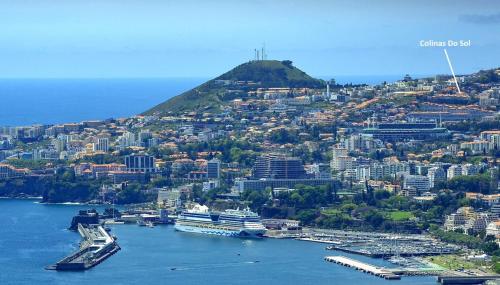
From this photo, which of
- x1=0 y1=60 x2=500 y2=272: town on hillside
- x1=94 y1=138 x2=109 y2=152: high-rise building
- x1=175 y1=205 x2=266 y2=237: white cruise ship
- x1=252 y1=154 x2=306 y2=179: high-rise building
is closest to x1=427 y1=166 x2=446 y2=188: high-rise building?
x1=0 y1=60 x2=500 y2=272: town on hillside

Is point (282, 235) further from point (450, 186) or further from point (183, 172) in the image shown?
point (183, 172)

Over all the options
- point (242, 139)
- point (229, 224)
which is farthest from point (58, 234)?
point (242, 139)

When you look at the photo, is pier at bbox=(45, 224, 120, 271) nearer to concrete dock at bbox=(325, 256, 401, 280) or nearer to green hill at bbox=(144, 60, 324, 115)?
concrete dock at bbox=(325, 256, 401, 280)

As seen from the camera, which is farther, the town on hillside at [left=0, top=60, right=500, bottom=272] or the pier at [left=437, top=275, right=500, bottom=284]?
the town on hillside at [left=0, top=60, right=500, bottom=272]

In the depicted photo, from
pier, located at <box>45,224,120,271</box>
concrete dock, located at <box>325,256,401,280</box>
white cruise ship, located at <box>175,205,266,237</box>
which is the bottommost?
concrete dock, located at <box>325,256,401,280</box>

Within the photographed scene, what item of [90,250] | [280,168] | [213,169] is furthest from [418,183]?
[90,250]

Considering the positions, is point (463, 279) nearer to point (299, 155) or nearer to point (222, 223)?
point (222, 223)

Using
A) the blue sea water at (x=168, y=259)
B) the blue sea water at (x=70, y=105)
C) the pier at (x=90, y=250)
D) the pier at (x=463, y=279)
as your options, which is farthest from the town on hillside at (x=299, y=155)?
the blue sea water at (x=70, y=105)

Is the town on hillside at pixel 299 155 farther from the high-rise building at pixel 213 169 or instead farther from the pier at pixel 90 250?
the pier at pixel 90 250
